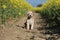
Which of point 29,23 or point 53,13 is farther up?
point 53,13

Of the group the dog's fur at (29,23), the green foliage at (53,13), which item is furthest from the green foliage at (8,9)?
the green foliage at (53,13)

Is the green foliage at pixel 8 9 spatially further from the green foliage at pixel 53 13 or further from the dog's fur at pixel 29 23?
the green foliage at pixel 53 13

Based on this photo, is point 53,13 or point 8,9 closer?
point 8,9

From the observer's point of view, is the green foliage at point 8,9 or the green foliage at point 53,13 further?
the green foliage at point 53,13

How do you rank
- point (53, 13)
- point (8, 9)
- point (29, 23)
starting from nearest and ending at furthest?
1. point (29, 23)
2. point (8, 9)
3. point (53, 13)

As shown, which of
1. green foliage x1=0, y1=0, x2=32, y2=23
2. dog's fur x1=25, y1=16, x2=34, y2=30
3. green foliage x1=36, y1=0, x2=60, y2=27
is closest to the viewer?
green foliage x1=0, y1=0, x2=32, y2=23

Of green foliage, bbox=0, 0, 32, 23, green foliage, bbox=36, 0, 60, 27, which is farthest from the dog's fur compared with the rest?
green foliage, bbox=36, 0, 60, 27

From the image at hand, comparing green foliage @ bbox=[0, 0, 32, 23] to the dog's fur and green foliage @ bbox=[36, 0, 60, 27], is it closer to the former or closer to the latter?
the dog's fur

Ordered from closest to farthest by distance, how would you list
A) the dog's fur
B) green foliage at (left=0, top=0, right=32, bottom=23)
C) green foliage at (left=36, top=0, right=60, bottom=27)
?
green foliage at (left=0, top=0, right=32, bottom=23)
the dog's fur
green foliage at (left=36, top=0, right=60, bottom=27)

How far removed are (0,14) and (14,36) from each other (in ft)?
4.43

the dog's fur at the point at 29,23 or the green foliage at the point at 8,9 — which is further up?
the green foliage at the point at 8,9

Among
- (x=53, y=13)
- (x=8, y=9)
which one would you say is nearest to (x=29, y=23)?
(x=8, y=9)

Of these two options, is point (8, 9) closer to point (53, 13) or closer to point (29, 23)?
point (29, 23)

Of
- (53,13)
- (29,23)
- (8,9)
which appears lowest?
(29,23)
